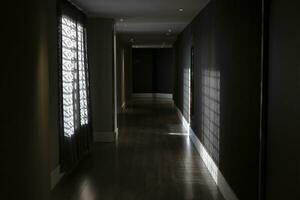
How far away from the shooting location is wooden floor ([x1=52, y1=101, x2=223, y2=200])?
5914 millimetres

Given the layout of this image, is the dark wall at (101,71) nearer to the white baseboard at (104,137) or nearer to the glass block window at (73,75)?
the white baseboard at (104,137)

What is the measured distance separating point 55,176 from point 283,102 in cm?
389

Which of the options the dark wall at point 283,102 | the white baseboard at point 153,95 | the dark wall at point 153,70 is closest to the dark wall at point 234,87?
the dark wall at point 283,102

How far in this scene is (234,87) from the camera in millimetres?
5320

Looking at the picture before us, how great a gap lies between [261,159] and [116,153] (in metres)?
5.13

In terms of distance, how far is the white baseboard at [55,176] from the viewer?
625 centimetres

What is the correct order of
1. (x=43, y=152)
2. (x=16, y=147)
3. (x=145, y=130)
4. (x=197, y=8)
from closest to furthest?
(x=16, y=147) < (x=43, y=152) < (x=197, y=8) < (x=145, y=130)

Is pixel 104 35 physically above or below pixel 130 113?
above

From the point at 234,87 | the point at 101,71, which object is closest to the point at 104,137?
the point at 101,71

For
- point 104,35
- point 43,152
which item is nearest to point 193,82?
point 104,35

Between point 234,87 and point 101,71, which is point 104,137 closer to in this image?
point 101,71

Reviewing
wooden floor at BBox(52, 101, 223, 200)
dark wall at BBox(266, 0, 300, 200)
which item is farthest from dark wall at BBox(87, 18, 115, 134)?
dark wall at BBox(266, 0, 300, 200)

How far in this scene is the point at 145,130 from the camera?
479 inches

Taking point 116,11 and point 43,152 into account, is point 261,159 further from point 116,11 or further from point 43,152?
point 116,11
